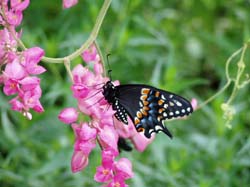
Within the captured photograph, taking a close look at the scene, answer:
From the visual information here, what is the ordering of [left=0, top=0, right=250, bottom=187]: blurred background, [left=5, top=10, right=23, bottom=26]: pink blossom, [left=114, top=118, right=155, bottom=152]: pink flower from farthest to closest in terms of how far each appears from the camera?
[left=0, top=0, right=250, bottom=187]: blurred background < [left=114, top=118, right=155, bottom=152]: pink flower < [left=5, top=10, right=23, bottom=26]: pink blossom

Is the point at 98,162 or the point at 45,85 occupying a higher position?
the point at 45,85

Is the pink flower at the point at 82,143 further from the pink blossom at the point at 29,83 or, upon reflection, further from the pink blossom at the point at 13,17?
the pink blossom at the point at 13,17

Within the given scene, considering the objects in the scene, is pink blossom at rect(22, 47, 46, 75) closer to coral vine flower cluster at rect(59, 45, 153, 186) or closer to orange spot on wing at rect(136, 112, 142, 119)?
coral vine flower cluster at rect(59, 45, 153, 186)

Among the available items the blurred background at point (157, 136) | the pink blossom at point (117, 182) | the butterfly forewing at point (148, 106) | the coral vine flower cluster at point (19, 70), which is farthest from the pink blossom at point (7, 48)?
the blurred background at point (157, 136)

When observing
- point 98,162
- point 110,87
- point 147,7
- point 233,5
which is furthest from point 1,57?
point 233,5

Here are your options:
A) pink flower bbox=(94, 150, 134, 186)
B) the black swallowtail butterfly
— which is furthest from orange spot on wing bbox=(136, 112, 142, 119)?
pink flower bbox=(94, 150, 134, 186)

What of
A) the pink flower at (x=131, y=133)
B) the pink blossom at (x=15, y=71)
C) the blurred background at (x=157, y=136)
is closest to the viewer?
the pink blossom at (x=15, y=71)

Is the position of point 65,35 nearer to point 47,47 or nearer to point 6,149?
point 47,47

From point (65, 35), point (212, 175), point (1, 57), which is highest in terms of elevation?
point (65, 35)

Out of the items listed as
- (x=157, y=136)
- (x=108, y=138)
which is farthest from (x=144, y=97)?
(x=157, y=136)
